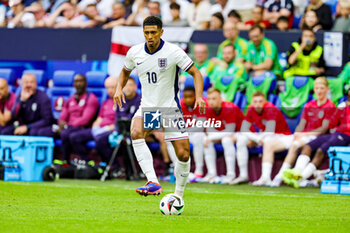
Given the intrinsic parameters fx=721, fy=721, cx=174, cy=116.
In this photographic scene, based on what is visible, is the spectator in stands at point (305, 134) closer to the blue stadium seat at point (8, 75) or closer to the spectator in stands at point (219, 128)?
the spectator in stands at point (219, 128)

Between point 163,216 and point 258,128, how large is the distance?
5878mm

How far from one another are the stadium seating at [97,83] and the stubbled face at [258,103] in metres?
3.61

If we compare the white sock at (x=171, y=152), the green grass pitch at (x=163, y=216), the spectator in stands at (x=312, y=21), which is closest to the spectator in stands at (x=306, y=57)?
the spectator in stands at (x=312, y=21)

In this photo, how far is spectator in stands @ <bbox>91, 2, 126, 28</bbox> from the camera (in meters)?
16.6

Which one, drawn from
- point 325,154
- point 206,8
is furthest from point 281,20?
point 325,154

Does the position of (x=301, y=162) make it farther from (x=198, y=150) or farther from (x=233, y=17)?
(x=233, y=17)

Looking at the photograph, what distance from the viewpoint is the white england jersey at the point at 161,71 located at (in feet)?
25.7

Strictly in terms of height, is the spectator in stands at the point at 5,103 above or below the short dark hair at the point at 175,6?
below

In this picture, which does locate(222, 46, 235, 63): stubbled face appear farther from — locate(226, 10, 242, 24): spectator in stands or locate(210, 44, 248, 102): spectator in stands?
locate(226, 10, 242, 24): spectator in stands

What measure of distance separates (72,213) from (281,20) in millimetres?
8404

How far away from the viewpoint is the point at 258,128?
12953mm

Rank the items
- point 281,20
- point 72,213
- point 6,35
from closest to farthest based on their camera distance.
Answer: point 72,213 → point 281,20 → point 6,35

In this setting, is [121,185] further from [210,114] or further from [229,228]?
[229,228]

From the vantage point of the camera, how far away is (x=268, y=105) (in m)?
12.9
